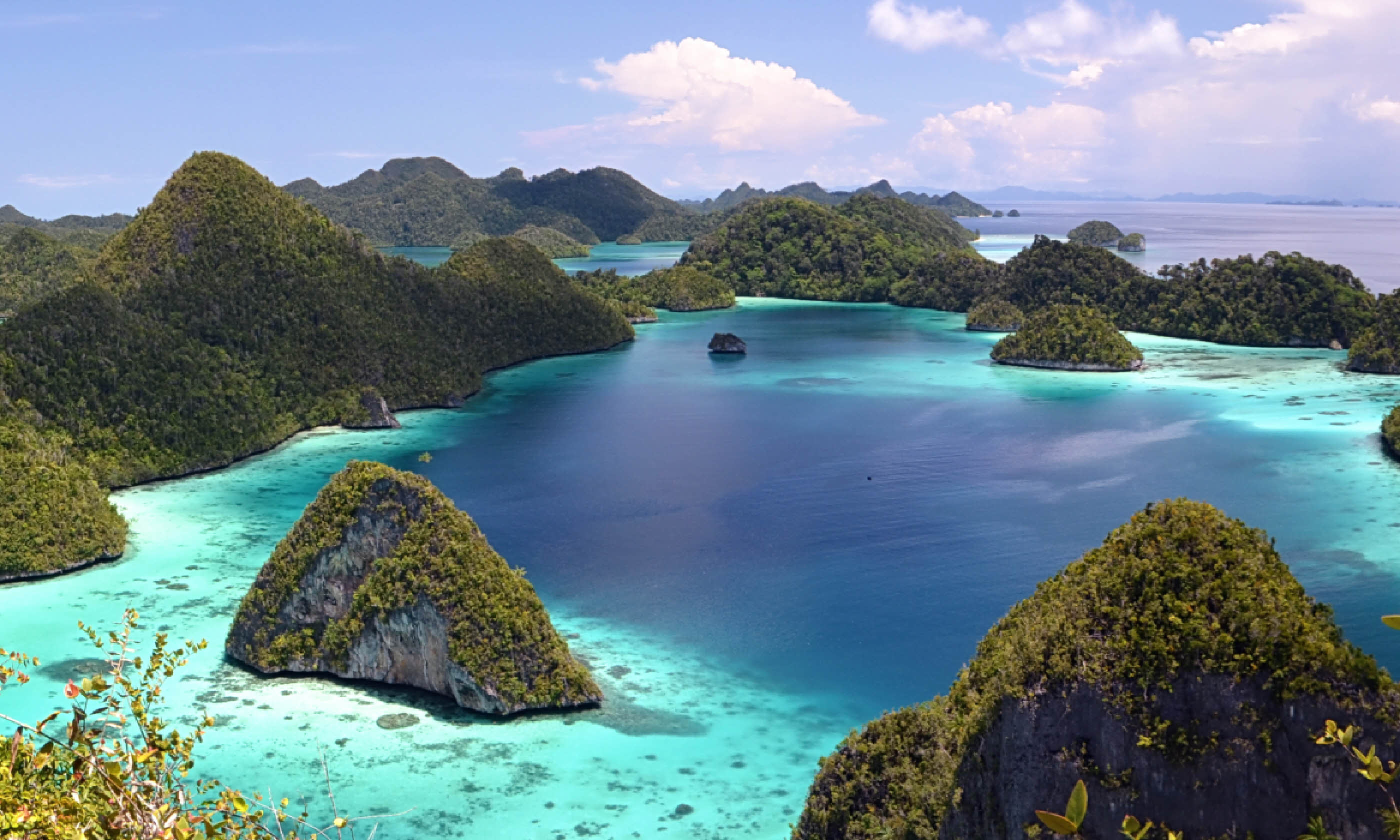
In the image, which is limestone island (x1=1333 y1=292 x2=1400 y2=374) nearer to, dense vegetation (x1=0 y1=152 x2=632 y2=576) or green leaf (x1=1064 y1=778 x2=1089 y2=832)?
dense vegetation (x1=0 y1=152 x2=632 y2=576)

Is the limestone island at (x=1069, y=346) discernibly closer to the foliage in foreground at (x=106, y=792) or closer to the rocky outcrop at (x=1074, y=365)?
the rocky outcrop at (x=1074, y=365)

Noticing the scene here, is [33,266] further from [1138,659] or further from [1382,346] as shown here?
[1138,659]

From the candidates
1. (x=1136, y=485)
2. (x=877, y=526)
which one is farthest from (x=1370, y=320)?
(x=877, y=526)

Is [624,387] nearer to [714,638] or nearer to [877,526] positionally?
[877,526]

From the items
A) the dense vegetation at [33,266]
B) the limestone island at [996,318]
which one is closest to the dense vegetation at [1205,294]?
the limestone island at [996,318]

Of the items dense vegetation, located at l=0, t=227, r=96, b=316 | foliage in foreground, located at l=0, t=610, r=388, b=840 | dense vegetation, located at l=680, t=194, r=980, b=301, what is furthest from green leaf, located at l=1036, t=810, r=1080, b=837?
dense vegetation, located at l=680, t=194, r=980, b=301

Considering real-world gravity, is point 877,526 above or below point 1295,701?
below
